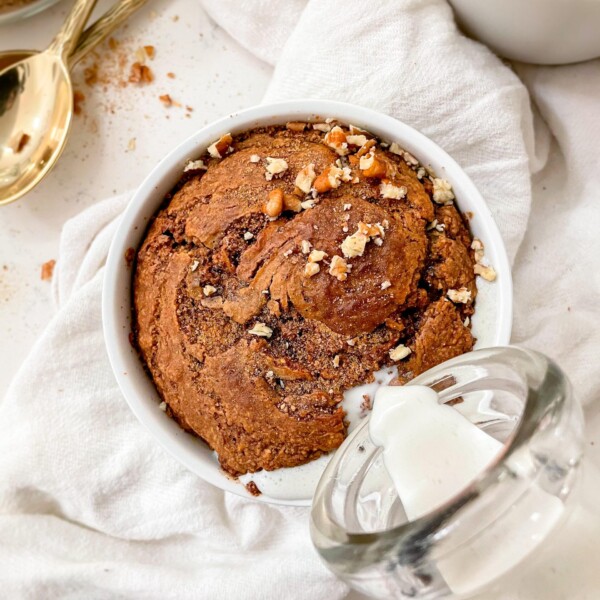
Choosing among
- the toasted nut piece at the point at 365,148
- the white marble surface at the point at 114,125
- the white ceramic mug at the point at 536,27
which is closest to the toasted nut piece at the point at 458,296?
the toasted nut piece at the point at 365,148

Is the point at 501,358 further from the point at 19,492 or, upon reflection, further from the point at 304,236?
the point at 19,492

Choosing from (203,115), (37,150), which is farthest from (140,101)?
(37,150)

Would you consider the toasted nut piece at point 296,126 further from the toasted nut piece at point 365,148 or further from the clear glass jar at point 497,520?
the clear glass jar at point 497,520

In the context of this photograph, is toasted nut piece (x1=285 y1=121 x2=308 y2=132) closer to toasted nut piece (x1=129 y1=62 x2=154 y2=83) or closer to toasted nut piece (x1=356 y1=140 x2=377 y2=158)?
toasted nut piece (x1=356 y1=140 x2=377 y2=158)

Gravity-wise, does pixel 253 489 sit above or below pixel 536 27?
below

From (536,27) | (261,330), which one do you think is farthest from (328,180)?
(536,27)

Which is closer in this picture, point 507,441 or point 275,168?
point 507,441

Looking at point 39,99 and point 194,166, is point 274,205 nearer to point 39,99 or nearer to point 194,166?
point 194,166
